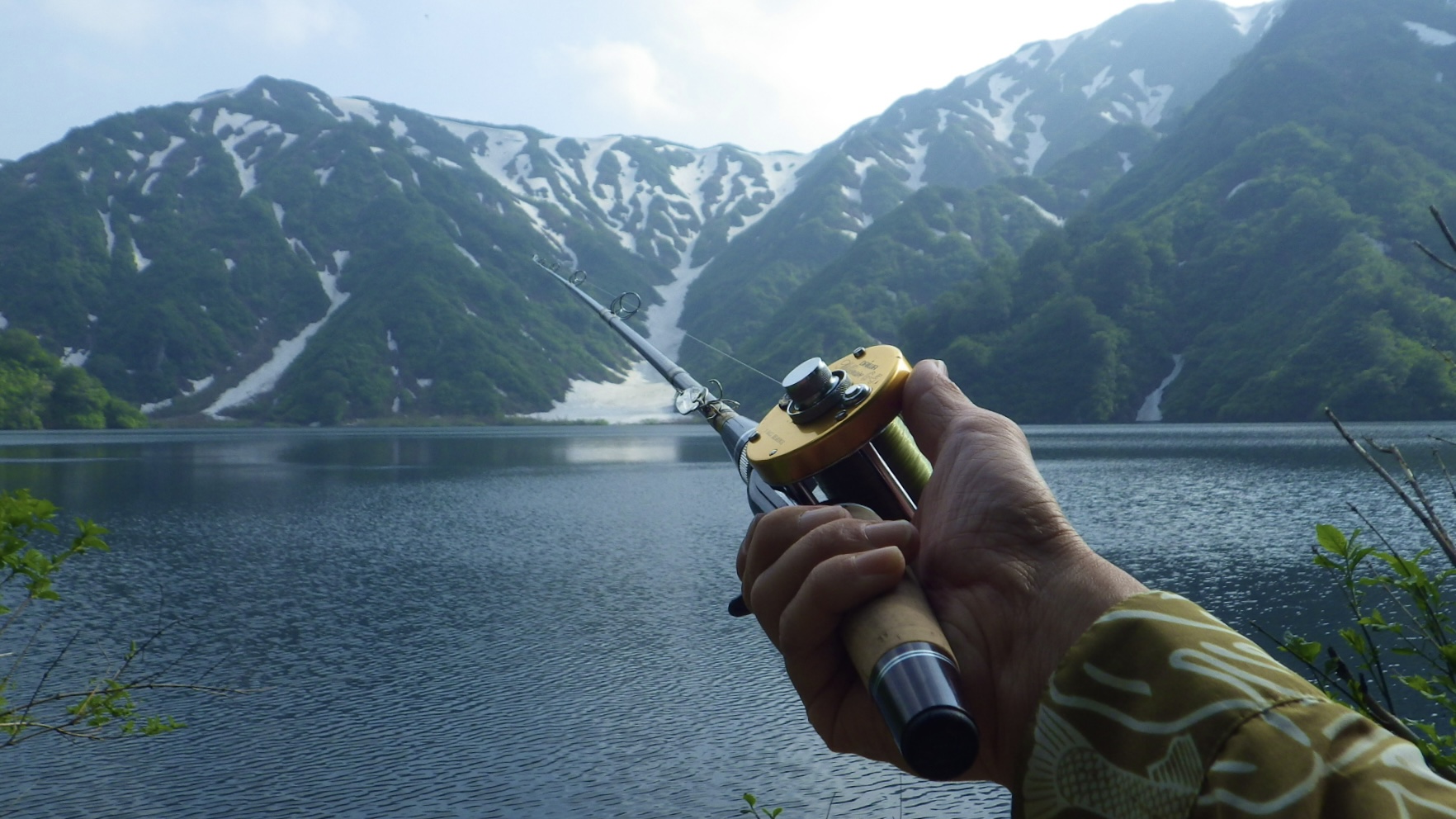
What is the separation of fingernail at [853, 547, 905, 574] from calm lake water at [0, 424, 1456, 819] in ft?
22.7

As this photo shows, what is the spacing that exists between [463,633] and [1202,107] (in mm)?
206976

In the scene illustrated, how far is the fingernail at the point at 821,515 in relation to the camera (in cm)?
144

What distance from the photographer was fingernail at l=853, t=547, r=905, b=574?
128 centimetres

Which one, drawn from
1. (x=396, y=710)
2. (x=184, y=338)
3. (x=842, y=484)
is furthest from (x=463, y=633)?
Result: (x=184, y=338)

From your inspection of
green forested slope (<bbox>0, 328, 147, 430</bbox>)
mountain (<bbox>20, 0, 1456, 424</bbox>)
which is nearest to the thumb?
mountain (<bbox>20, 0, 1456, 424</bbox>)

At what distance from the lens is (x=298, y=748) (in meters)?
15.0

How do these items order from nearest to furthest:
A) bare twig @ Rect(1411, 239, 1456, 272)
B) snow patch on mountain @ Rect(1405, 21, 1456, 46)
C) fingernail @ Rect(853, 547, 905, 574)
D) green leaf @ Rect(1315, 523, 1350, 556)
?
fingernail @ Rect(853, 547, 905, 574), bare twig @ Rect(1411, 239, 1456, 272), green leaf @ Rect(1315, 523, 1350, 556), snow patch on mountain @ Rect(1405, 21, 1456, 46)

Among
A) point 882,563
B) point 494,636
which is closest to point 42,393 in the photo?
point 494,636

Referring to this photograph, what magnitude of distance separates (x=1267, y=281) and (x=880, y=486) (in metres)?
150

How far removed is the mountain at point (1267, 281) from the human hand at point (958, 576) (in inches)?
→ 4723

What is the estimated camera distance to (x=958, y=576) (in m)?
1.58

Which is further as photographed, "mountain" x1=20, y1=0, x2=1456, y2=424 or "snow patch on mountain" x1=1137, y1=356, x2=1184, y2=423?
"snow patch on mountain" x1=1137, y1=356, x2=1184, y2=423

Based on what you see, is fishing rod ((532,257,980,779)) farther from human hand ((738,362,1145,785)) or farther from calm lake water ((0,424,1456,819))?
calm lake water ((0,424,1456,819))

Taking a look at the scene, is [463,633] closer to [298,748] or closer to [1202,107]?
[298,748]
